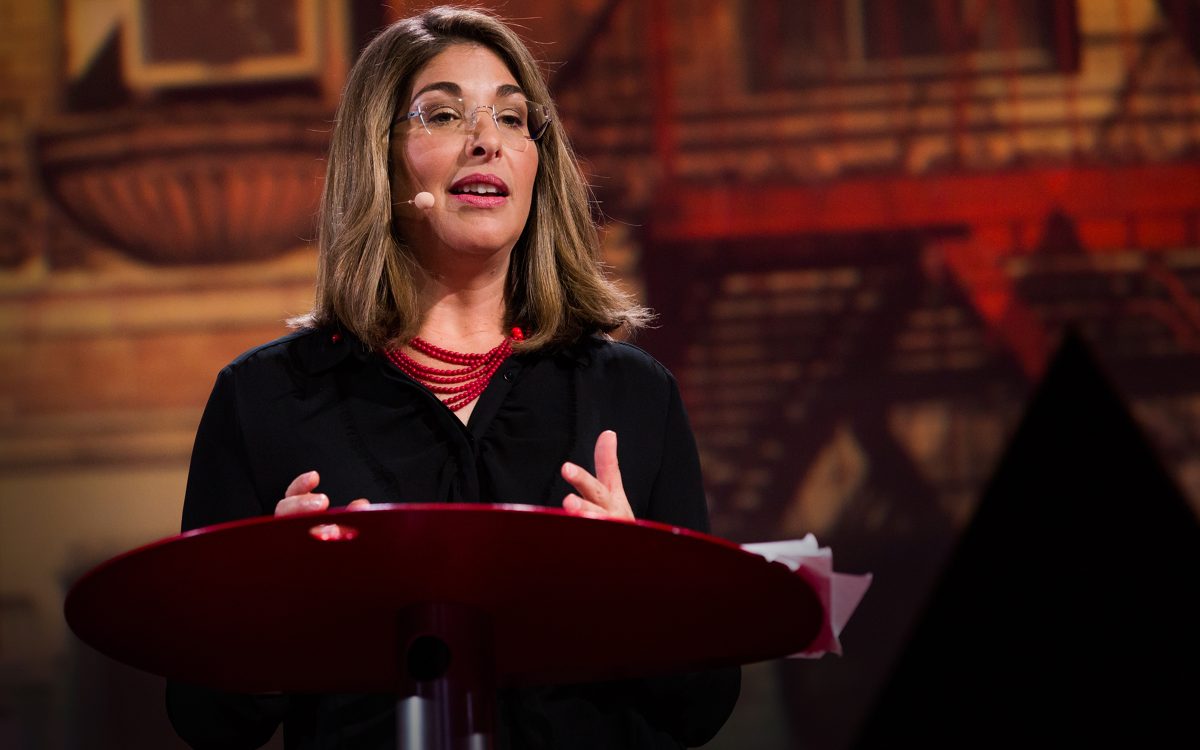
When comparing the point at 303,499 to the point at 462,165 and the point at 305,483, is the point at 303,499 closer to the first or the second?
the point at 305,483

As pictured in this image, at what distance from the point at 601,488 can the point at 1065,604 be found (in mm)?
1769

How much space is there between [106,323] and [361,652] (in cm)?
211

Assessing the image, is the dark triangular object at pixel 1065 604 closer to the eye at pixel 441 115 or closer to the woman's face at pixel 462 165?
the woman's face at pixel 462 165

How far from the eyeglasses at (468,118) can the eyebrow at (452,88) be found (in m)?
0.01

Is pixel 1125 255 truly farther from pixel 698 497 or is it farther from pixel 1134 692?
pixel 698 497

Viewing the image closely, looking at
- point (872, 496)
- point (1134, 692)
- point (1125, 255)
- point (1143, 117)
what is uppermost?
point (1143, 117)

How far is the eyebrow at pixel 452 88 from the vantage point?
1617 millimetres

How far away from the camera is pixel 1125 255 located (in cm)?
279

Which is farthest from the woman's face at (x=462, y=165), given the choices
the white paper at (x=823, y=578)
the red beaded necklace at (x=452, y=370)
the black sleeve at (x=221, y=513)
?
the white paper at (x=823, y=578)

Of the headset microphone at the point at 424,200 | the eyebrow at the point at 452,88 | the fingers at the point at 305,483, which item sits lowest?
the fingers at the point at 305,483

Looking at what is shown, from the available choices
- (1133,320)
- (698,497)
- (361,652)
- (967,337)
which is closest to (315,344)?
(698,497)

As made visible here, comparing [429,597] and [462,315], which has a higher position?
[462,315]

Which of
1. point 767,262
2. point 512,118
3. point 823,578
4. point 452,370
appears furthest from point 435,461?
point 767,262

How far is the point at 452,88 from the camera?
5.31ft
